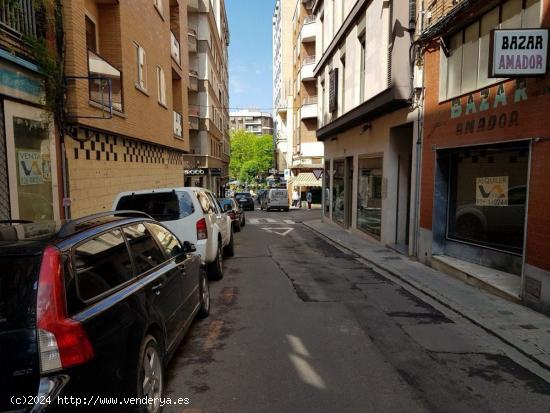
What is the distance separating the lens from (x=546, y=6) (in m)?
6.00

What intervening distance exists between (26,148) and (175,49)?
13.4m

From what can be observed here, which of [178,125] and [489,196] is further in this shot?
[178,125]

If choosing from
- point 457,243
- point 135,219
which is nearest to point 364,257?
point 457,243

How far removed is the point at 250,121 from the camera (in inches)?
5364

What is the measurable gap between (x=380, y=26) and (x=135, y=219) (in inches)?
439

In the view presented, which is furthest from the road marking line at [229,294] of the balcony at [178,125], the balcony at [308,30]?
the balcony at [308,30]

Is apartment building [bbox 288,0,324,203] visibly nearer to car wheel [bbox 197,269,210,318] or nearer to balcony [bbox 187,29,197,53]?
balcony [bbox 187,29,197,53]

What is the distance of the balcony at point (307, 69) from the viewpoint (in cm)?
3328

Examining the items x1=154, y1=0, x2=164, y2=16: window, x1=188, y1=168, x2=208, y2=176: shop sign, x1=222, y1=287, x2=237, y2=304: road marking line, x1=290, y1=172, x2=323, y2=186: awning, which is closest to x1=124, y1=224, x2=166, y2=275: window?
x1=222, y1=287, x2=237, y2=304: road marking line

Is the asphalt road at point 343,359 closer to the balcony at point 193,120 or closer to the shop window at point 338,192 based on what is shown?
the shop window at point 338,192

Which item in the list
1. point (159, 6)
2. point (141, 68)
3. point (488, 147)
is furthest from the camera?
A: point (159, 6)

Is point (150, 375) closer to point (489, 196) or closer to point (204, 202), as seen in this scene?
point (204, 202)

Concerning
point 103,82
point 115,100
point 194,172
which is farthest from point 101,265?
point 194,172

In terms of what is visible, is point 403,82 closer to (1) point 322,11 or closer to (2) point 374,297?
(2) point 374,297
